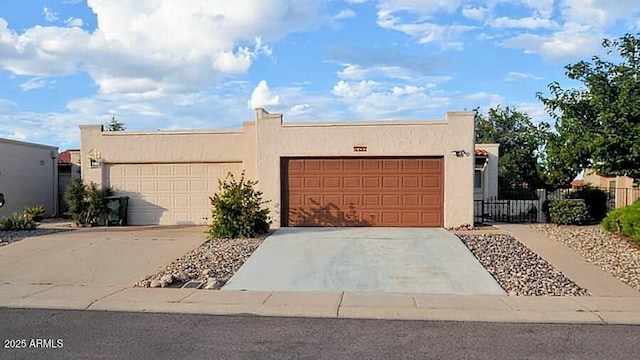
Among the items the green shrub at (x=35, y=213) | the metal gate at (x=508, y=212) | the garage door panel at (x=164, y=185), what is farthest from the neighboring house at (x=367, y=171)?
the green shrub at (x=35, y=213)

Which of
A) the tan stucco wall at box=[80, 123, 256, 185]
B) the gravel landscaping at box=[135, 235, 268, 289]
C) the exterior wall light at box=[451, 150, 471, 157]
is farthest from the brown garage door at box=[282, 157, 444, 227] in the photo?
the gravel landscaping at box=[135, 235, 268, 289]

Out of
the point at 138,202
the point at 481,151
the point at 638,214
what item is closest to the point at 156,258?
the point at 138,202

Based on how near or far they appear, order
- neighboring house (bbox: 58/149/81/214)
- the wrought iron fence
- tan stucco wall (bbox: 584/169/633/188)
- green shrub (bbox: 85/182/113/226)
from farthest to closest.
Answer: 1. neighboring house (bbox: 58/149/81/214)
2. tan stucco wall (bbox: 584/169/633/188)
3. the wrought iron fence
4. green shrub (bbox: 85/182/113/226)

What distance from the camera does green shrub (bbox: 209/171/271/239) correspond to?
51.3 ft

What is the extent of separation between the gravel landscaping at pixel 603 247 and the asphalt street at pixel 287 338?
438 cm

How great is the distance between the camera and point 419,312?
8.78m

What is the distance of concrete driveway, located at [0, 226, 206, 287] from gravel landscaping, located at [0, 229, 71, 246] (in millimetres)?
481

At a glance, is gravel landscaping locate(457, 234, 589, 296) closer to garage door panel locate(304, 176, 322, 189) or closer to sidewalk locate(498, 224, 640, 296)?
sidewalk locate(498, 224, 640, 296)

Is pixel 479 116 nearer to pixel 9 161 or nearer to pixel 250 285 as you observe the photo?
pixel 9 161

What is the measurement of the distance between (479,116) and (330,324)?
35699 mm

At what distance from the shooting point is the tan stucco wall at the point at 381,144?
55.6 ft

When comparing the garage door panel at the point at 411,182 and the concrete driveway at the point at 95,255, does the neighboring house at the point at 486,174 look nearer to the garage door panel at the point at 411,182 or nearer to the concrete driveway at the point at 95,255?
the garage door panel at the point at 411,182

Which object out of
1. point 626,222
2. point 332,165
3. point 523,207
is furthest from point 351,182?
point 626,222

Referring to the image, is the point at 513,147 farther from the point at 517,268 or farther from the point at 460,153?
the point at 517,268
